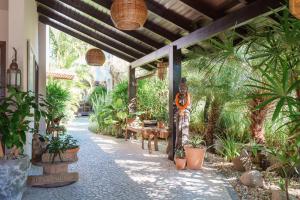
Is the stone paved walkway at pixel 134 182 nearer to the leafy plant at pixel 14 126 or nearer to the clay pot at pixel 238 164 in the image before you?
the clay pot at pixel 238 164

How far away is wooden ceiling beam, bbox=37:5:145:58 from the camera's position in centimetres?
733

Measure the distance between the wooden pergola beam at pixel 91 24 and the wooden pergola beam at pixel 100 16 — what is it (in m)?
0.60

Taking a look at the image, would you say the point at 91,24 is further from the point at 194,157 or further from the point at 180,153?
the point at 194,157

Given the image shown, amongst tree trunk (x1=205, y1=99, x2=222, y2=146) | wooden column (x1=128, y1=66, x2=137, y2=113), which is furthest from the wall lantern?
wooden column (x1=128, y1=66, x2=137, y2=113)

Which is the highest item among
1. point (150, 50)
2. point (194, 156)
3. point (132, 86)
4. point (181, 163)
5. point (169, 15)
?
point (169, 15)

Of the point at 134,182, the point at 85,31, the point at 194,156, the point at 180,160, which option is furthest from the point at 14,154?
the point at 85,31

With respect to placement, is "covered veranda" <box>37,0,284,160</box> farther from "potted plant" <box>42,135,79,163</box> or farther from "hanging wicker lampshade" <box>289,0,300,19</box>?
"potted plant" <box>42,135,79,163</box>

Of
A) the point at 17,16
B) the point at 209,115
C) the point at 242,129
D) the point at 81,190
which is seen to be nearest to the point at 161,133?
the point at 209,115

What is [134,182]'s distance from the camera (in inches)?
170

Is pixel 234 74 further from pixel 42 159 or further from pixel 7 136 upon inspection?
pixel 7 136

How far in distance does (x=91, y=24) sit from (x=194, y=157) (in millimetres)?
4039

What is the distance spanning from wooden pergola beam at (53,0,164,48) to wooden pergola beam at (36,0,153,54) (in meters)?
0.60

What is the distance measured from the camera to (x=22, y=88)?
4207 millimetres

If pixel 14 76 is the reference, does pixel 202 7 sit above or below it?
above
